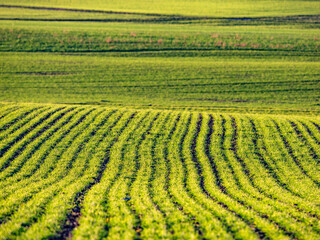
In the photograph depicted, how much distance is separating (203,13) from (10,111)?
227 feet

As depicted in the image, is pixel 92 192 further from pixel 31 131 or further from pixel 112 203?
pixel 31 131

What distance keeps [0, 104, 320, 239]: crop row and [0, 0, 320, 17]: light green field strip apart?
206ft

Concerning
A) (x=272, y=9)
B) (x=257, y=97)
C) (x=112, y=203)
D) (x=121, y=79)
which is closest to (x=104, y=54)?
(x=121, y=79)

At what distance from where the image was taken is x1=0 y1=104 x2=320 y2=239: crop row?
10875 millimetres

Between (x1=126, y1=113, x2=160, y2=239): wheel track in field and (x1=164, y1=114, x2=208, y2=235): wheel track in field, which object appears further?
(x1=164, y1=114, x2=208, y2=235): wheel track in field

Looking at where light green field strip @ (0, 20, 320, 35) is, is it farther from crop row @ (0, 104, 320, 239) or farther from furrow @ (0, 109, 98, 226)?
furrow @ (0, 109, 98, 226)

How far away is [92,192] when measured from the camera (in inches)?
613

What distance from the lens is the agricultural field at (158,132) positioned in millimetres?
11727

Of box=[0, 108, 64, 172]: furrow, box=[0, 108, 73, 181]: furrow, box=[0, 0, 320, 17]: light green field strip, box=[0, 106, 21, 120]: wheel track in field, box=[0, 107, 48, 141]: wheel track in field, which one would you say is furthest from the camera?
box=[0, 0, 320, 17]: light green field strip

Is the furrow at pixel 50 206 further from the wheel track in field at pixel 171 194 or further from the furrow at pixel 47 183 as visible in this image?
the wheel track in field at pixel 171 194

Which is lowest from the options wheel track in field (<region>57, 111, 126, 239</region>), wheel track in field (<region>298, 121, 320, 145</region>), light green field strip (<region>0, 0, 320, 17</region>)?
wheel track in field (<region>57, 111, 126, 239</region>)

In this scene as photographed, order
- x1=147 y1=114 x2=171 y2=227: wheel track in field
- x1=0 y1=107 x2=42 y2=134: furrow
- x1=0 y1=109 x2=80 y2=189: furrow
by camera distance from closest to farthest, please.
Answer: x1=147 y1=114 x2=171 y2=227: wheel track in field → x1=0 y1=109 x2=80 y2=189: furrow → x1=0 y1=107 x2=42 y2=134: furrow

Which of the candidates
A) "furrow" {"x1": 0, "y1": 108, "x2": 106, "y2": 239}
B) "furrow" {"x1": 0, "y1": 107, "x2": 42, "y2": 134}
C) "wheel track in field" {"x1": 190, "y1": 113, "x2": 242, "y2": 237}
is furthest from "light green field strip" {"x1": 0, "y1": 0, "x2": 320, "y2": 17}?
"furrow" {"x1": 0, "y1": 108, "x2": 106, "y2": 239}

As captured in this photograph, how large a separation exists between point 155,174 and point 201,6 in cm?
8356
